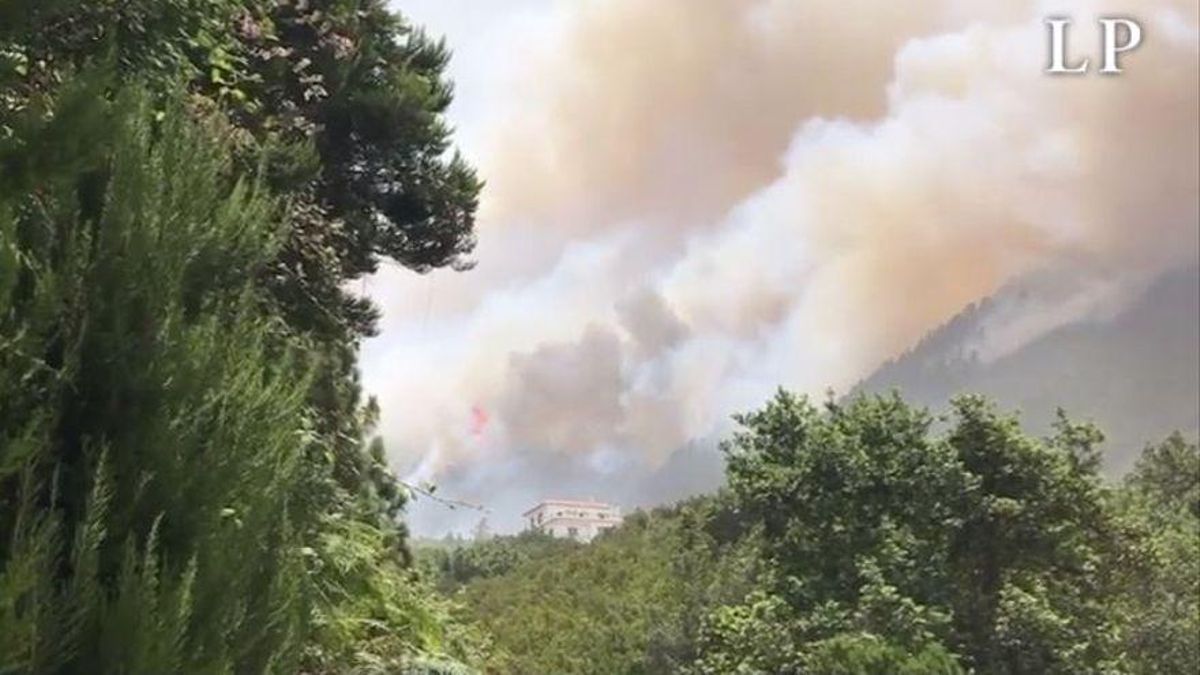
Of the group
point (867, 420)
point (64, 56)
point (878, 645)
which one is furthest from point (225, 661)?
point (867, 420)

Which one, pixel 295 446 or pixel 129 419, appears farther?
pixel 295 446

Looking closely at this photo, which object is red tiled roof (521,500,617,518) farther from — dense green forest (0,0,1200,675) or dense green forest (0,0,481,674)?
dense green forest (0,0,481,674)

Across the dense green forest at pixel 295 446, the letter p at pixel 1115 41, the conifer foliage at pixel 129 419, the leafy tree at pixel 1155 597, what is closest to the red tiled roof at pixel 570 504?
the dense green forest at pixel 295 446

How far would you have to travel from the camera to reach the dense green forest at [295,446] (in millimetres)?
2365

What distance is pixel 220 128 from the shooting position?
3904 millimetres

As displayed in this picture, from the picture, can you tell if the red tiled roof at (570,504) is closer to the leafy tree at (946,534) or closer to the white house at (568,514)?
the white house at (568,514)

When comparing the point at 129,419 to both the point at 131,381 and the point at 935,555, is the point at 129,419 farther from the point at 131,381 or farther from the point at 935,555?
the point at 935,555

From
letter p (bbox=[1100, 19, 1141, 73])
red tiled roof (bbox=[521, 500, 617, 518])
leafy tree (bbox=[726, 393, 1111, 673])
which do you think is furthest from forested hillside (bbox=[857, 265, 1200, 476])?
letter p (bbox=[1100, 19, 1141, 73])

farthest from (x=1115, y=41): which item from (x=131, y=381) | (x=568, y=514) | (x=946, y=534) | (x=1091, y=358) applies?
(x=1091, y=358)

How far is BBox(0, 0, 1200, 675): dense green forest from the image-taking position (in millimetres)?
2365

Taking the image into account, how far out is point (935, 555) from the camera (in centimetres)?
1536

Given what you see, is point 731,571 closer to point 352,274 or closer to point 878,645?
point 878,645

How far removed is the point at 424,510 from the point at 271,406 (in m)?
4.78

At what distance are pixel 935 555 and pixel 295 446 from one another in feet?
45.5
